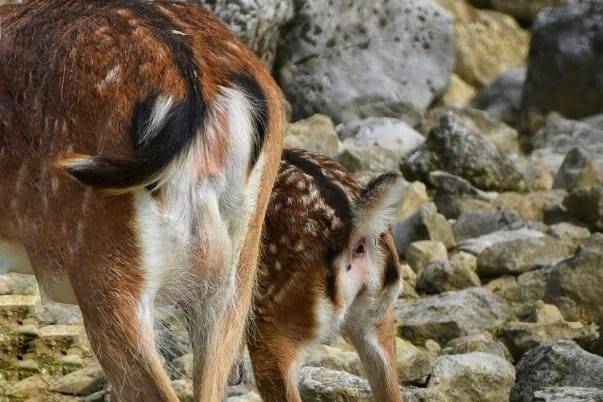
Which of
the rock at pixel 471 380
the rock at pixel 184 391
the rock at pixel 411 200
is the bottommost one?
the rock at pixel 411 200

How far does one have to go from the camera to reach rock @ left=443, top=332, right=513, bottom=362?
847 cm

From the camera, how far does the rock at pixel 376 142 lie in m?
12.5

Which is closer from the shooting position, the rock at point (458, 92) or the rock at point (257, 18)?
the rock at point (257, 18)

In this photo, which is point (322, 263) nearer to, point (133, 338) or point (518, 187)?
point (133, 338)

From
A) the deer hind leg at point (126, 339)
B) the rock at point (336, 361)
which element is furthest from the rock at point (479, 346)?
the deer hind leg at point (126, 339)

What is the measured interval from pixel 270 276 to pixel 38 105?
1696 millimetres

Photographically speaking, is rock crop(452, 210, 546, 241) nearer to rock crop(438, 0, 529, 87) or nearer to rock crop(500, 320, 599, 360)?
rock crop(500, 320, 599, 360)

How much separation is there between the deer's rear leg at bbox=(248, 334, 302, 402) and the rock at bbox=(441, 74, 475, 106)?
10036 millimetres

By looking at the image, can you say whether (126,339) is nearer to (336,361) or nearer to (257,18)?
(336,361)

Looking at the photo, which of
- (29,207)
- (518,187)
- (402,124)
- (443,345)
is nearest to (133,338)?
(29,207)

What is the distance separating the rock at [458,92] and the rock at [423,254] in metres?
5.91

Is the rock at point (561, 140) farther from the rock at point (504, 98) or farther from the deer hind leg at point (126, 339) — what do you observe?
the deer hind leg at point (126, 339)

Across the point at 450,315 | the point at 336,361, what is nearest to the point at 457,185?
the point at 450,315

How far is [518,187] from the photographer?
13.1 metres
